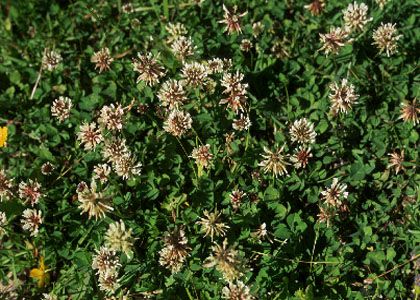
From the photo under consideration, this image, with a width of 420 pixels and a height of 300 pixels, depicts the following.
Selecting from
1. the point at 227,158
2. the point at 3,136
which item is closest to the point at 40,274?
the point at 3,136

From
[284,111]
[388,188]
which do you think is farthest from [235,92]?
[388,188]

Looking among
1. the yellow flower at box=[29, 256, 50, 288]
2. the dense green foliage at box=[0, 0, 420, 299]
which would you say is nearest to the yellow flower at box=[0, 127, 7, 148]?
the dense green foliage at box=[0, 0, 420, 299]

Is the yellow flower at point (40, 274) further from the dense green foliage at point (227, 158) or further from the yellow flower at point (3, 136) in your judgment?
the yellow flower at point (3, 136)

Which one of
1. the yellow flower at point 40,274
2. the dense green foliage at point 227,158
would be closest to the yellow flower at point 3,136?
the dense green foliage at point 227,158

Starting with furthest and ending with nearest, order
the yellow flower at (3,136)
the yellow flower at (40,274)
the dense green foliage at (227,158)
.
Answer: the yellow flower at (3,136), the yellow flower at (40,274), the dense green foliage at (227,158)

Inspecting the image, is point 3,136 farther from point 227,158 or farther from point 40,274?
point 227,158

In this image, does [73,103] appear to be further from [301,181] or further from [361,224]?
[361,224]
